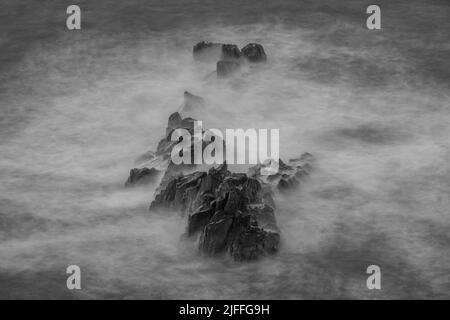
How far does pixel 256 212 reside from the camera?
2462 centimetres

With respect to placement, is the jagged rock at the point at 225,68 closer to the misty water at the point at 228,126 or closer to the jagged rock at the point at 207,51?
the misty water at the point at 228,126

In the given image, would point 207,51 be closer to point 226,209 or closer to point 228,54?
point 228,54

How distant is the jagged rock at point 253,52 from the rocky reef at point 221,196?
247 inches

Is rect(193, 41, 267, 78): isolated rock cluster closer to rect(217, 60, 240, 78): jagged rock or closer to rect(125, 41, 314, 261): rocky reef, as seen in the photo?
rect(217, 60, 240, 78): jagged rock

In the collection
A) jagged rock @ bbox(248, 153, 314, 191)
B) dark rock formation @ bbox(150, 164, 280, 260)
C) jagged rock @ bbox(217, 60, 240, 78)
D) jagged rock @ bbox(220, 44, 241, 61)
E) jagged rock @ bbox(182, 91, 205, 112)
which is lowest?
dark rock formation @ bbox(150, 164, 280, 260)

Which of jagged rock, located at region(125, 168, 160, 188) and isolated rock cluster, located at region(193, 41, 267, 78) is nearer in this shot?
jagged rock, located at region(125, 168, 160, 188)

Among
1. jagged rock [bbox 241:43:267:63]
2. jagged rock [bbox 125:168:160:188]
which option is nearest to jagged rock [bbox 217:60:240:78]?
jagged rock [bbox 241:43:267:63]

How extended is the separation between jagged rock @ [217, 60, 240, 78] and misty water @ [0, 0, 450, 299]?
49cm

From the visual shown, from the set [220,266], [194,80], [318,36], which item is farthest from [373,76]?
[220,266]

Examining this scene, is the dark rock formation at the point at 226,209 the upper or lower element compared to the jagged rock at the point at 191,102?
lower

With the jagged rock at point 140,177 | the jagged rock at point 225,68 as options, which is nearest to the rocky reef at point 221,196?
the jagged rock at point 140,177

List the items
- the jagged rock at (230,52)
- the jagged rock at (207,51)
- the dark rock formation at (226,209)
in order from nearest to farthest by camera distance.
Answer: the dark rock formation at (226,209) → the jagged rock at (230,52) → the jagged rock at (207,51)

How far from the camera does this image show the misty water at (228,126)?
75.9ft

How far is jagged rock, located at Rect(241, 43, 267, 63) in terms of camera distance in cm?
3500
